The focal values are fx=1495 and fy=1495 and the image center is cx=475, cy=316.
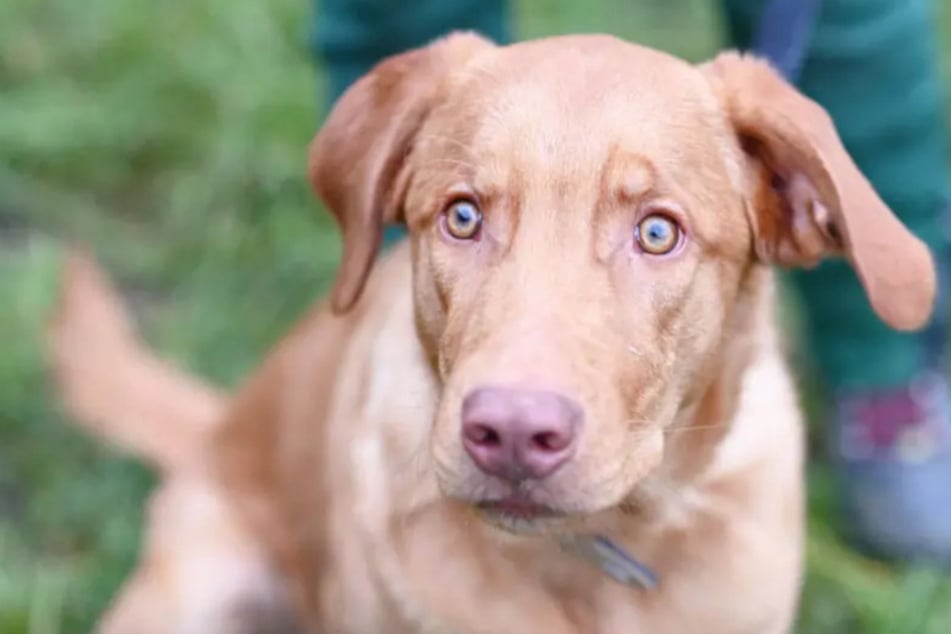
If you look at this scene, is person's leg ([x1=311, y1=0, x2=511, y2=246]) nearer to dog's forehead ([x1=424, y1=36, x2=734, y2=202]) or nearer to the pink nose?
dog's forehead ([x1=424, y1=36, x2=734, y2=202])

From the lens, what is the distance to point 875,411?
4.04 m

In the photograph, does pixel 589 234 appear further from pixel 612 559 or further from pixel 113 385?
pixel 113 385

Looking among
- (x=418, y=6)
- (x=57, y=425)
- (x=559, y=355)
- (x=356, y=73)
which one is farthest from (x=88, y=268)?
(x=559, y=355)

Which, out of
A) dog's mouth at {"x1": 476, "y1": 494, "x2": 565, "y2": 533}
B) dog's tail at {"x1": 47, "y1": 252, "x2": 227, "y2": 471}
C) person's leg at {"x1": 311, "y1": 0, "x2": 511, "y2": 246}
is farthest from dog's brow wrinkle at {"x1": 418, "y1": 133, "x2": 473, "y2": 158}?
dog's tail at {"x1": 47, "y1": 252, "x2": 227, "y2": 471}

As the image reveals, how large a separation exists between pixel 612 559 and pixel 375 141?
2.97 ft

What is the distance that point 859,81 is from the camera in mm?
3607

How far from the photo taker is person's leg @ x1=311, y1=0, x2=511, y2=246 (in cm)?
367

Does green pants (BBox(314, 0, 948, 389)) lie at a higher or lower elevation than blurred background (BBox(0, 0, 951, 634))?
higher

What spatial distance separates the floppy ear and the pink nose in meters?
0.64

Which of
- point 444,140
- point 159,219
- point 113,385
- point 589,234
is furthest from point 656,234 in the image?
point 159,219

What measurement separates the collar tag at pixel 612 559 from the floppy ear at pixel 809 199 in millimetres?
616

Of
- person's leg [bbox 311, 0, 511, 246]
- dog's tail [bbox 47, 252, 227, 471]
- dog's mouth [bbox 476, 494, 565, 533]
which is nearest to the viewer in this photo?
dog's mouth [bbox 476, 494, 565, 533]

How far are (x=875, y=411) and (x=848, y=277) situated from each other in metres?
0.40

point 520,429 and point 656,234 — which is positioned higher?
point 656,234
